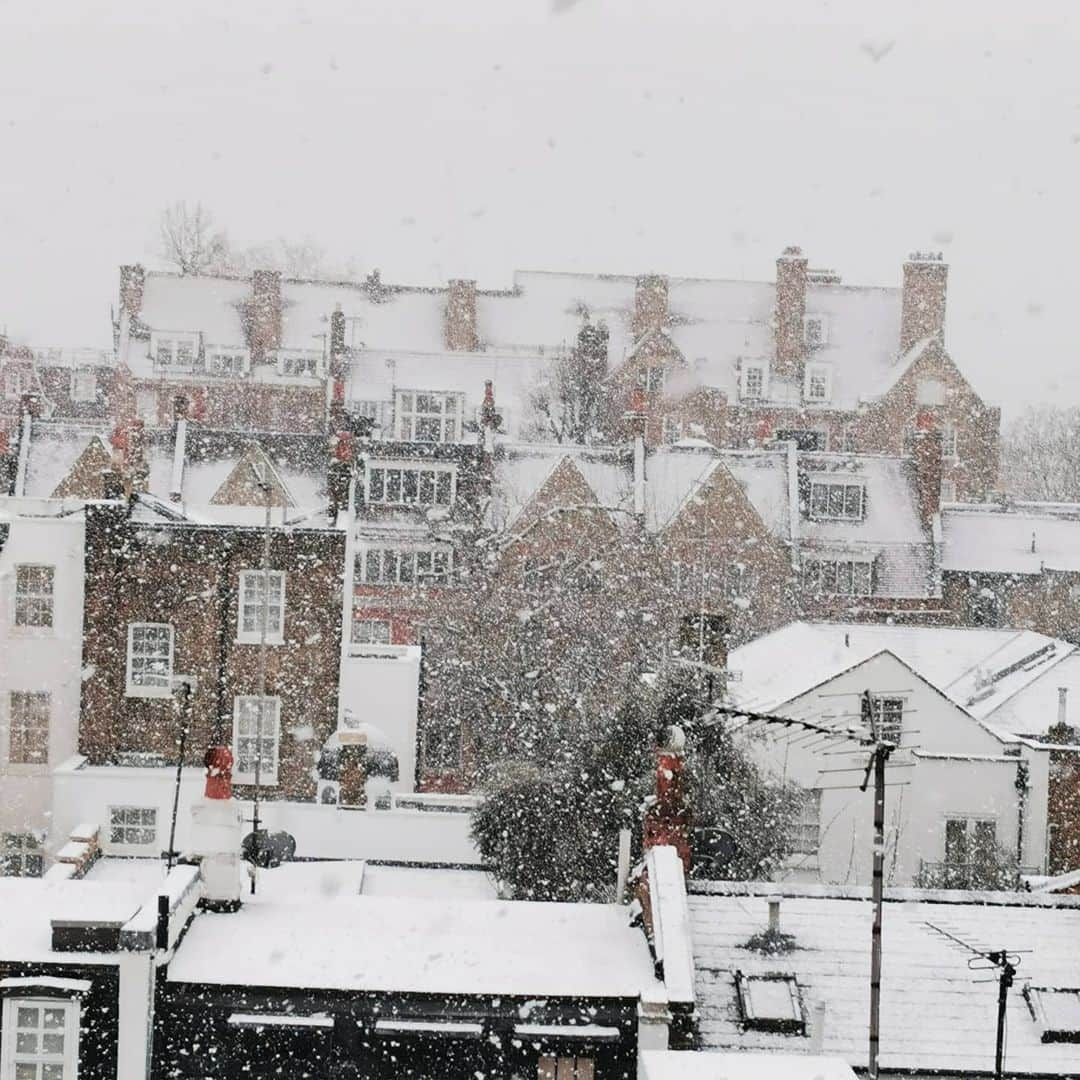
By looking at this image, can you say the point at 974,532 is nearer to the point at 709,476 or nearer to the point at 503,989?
the point at 709,476

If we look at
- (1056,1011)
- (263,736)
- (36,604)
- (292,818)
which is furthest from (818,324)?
(1056,1011)

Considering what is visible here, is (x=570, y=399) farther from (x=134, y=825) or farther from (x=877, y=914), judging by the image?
(x=877, y=914)

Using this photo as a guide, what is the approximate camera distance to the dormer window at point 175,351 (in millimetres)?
60750

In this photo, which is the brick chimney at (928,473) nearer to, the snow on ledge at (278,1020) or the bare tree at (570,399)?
the bare tree at (570,399)

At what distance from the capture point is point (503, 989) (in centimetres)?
1451

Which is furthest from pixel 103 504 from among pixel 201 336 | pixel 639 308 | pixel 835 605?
pixel 639 308

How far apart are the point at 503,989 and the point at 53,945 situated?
4300 mm

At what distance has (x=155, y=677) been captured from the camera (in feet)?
95.9

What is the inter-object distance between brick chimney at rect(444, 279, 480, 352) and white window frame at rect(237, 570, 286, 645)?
110ft

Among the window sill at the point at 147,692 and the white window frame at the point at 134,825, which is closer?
the white window frame at the point at 134,825

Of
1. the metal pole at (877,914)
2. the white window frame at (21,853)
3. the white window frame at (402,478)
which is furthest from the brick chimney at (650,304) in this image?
the metal pole at (877,914)

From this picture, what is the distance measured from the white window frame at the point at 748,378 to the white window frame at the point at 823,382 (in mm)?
1560

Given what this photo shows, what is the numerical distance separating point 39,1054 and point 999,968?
30.7 feet

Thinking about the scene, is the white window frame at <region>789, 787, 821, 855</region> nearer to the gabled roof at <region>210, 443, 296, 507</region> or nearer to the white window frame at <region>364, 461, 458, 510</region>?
the white window frame at <region>364, 461, 458, 510</region>
